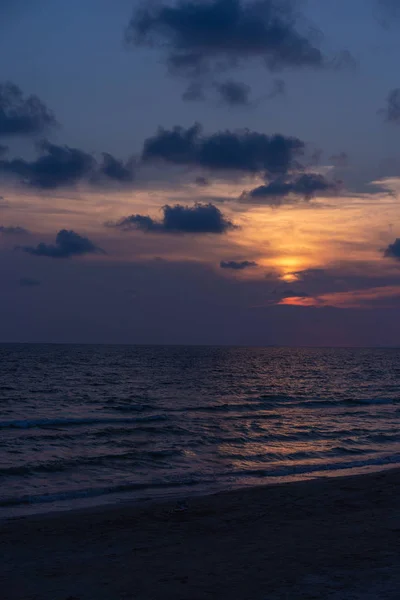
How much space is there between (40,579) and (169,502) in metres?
7.54

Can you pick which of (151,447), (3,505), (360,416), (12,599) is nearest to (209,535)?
(12,599)

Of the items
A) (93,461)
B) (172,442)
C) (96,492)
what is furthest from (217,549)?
(172,442)

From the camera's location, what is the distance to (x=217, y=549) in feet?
40.5

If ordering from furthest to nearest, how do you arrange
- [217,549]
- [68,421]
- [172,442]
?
1. [68,421]
2. [172,442]
3. [217,549]

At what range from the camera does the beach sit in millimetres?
9757

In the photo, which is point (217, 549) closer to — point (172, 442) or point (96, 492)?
point (96, 492)

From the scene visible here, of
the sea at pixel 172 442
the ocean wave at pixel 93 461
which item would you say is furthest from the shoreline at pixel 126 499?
the ocean wave at pixel 93 461

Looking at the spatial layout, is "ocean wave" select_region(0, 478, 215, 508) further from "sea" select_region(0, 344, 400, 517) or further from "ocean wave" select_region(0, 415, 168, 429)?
"ocean wave" select_region(0, 415, 168, 429)

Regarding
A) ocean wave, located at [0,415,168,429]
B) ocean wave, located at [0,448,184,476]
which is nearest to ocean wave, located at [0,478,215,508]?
ocean wave, located at [0,448,184,476]

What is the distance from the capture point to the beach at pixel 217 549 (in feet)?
32.0

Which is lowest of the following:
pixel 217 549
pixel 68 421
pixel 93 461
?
pixel 68 421

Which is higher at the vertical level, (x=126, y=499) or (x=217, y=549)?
(x=217, y=549)

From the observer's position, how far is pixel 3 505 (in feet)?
58.6

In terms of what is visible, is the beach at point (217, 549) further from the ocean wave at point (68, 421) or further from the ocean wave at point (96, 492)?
the ocean wave at point (68, 421)
